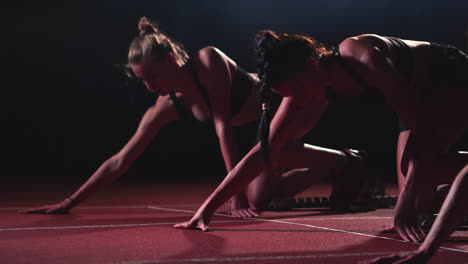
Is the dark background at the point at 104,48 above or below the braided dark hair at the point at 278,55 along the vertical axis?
below

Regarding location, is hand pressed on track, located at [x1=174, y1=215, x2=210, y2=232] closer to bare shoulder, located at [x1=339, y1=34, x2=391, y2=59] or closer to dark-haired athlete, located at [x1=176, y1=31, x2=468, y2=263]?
dark-haired athlete, located at [x1=176, y1=31, x2=468, y2=263]

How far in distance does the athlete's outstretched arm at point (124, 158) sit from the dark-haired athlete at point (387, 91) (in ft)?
2.66

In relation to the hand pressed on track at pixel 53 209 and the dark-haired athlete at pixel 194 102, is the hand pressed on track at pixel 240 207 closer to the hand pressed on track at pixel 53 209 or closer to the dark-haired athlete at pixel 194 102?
the dark-haired athlete at pixel 194 102

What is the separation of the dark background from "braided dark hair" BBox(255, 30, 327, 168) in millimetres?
4720

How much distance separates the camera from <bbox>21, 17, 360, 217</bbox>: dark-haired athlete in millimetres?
2564

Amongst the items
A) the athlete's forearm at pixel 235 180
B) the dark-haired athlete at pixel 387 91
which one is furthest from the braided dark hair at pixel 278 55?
the athlete's forearm at pixel 235 180

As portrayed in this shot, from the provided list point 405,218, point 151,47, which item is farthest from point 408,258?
point 151,47

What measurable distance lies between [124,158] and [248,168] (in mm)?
942

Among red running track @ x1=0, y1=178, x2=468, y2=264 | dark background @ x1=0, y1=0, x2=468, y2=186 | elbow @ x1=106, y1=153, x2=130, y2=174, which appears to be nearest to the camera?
red running track @ x1=0, y1=178, x2=468, y2=264

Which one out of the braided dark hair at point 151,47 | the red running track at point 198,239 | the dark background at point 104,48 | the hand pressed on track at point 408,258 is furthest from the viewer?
the dark background at point 104,48

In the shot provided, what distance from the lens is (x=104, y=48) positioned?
21.6 ft

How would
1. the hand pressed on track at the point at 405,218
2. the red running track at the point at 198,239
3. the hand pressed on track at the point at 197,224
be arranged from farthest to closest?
the hand pressed on track at the point at 197,224 < the hand pressed on track at the point at 405,218 < the red running track at the point at 198,239

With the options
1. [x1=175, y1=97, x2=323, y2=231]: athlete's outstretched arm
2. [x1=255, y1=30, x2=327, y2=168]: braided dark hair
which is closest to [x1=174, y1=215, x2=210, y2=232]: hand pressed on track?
[x1=175, y1=97, x2=323, y2=231]: athlete's outstretched arm

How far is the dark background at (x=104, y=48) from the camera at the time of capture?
638cm
